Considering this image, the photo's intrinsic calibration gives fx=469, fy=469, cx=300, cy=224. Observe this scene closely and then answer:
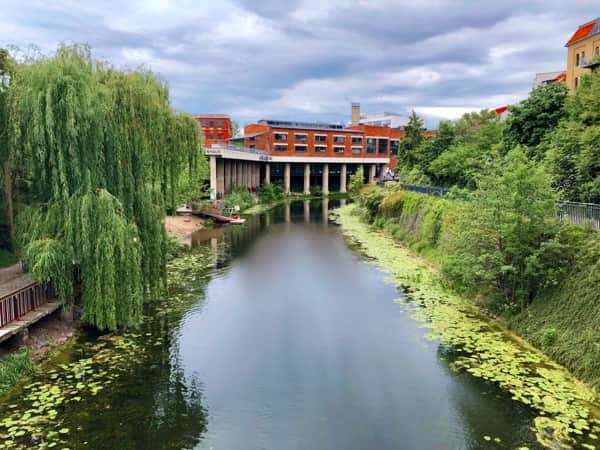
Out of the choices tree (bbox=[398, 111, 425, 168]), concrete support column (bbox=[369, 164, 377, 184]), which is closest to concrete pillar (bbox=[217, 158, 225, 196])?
tree (bbox=[398, 111, 425, 168])

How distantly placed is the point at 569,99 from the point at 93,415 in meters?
28.7

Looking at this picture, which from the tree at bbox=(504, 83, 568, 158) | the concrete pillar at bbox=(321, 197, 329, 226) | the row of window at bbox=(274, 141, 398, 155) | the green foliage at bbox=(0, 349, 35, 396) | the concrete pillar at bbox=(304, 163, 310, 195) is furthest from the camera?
the concrete pillar at bbox=(304, 163, 310, 195)

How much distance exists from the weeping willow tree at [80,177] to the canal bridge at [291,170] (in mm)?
43582

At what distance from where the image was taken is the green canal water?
36.1 ft

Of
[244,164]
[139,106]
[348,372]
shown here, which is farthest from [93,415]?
[244,164]

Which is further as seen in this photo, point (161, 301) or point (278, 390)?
point (161, 301)

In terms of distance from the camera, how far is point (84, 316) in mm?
15375

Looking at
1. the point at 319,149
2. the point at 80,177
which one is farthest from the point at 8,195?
the point at 319,149

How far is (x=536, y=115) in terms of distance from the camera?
31.5 metres

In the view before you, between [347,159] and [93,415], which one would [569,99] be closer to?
[93,415]

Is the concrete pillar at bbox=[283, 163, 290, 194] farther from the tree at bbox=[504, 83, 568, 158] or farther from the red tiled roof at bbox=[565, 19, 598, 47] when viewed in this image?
the tree at bbox=[504, 83, 568, 158]

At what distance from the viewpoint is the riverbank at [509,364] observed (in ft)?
36.2

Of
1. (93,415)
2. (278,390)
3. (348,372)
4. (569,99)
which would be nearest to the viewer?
(93,415)

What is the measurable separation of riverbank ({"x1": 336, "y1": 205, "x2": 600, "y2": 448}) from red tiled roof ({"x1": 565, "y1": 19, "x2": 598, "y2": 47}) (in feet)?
126
